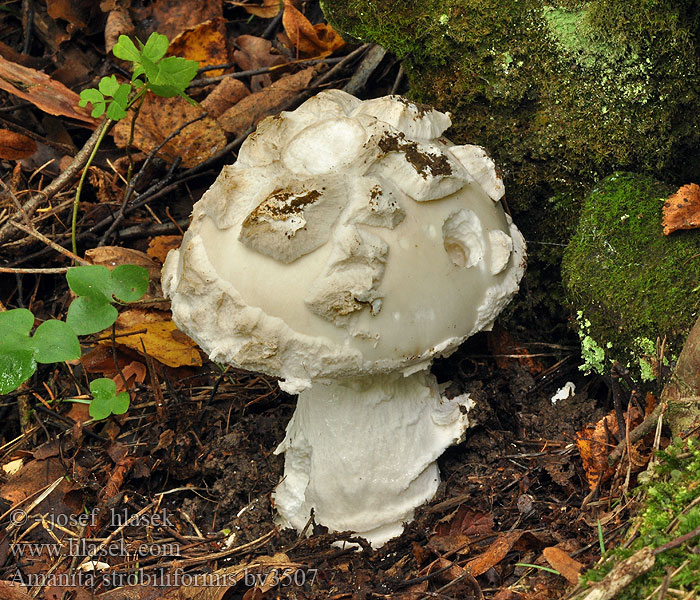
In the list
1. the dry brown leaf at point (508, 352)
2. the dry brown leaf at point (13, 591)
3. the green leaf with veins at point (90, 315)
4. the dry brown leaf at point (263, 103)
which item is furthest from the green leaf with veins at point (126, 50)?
the dry brown leaf at point (13, 591)

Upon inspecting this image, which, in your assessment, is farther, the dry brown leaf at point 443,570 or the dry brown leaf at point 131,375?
the dry brown leaf at point 131,375

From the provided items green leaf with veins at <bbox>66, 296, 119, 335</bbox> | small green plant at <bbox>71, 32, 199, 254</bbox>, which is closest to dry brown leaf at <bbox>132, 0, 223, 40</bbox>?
small green plant at <bbox>71, 32, 199, 254</bbox>

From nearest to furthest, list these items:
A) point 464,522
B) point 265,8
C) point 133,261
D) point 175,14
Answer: point 464,522, point 133,261, point 175,14, point 265,8

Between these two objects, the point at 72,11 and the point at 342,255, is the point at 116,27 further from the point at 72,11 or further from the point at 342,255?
the point at 342,255

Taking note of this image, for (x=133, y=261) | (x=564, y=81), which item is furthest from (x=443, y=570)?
(x=133, y=261)

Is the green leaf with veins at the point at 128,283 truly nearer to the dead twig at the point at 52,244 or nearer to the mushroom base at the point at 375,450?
the dead twig at the point at 52,244

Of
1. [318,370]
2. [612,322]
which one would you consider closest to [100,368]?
[318,370]
